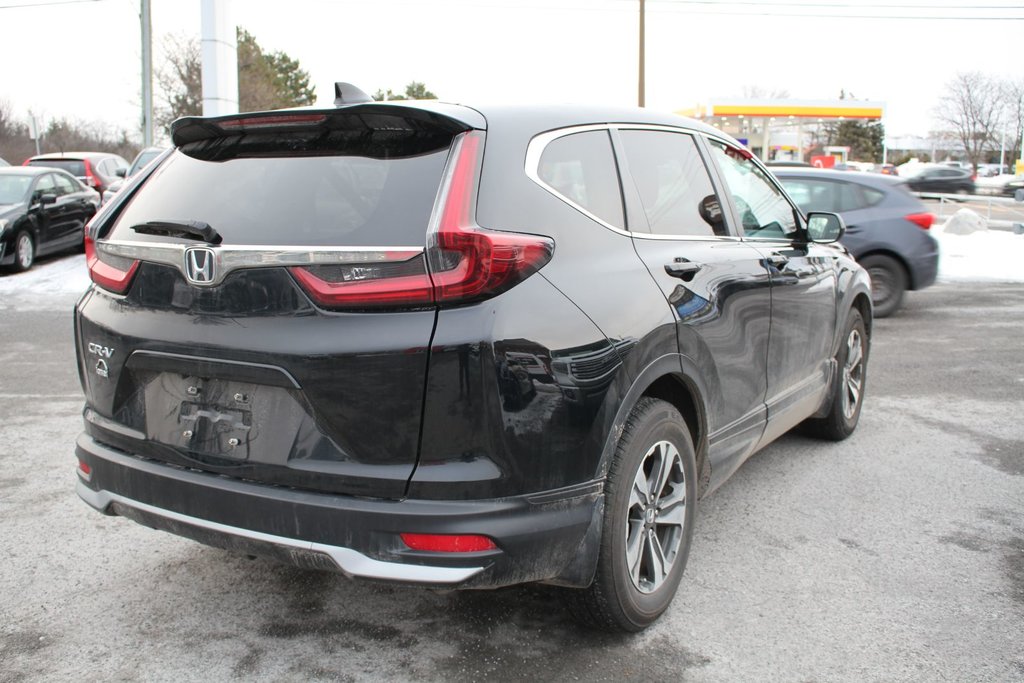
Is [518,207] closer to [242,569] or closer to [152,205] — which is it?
[152,205]

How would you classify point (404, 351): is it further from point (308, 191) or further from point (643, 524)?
point (643, 524)

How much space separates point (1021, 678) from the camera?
2.91 meters

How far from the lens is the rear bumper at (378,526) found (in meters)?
2.48

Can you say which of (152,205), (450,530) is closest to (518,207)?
(450,530)

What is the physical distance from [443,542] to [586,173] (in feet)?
4.42

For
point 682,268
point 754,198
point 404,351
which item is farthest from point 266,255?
point 754,198

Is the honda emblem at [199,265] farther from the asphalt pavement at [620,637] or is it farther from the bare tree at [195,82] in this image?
the bare tree at [195,82]

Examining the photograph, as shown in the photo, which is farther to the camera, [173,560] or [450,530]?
[173,560]

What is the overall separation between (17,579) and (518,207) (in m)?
2.52

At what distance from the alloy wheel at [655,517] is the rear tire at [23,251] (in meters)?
12.4

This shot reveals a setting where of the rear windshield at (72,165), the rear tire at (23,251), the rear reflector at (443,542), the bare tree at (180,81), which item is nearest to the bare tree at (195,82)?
the bare tree at (180,81)

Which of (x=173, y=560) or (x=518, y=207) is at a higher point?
(x=518, y=207)

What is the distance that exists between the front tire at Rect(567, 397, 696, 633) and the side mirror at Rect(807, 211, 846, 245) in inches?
74.8

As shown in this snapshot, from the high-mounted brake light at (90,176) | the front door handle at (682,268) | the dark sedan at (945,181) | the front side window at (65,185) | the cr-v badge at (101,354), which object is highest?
the dark sedan at (945,181)
